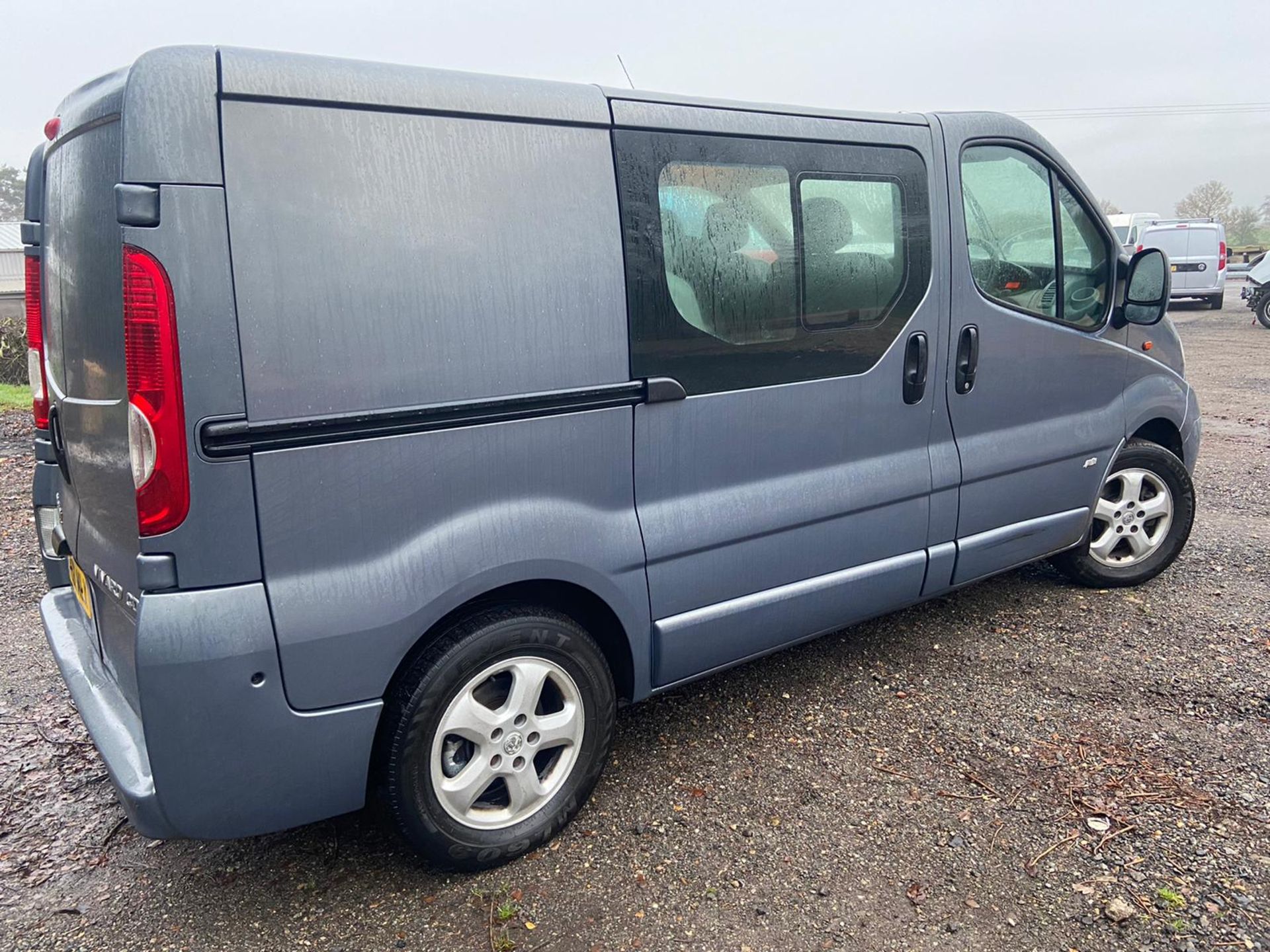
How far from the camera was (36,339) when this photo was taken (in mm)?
2980

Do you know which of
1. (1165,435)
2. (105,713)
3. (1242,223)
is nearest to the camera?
(105,713)

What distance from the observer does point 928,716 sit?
3365mm

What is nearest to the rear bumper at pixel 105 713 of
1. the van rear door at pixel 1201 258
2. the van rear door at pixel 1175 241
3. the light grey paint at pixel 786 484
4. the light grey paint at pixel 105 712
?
the light grey paint at pixel 105 712

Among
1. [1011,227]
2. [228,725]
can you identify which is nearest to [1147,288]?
[1011,227]

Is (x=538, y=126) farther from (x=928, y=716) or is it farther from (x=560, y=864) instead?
(x=928, y=716)

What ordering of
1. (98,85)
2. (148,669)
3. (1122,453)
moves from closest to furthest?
(148,669), (98,85), (1122,453)

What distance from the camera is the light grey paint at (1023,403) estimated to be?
3.51 m

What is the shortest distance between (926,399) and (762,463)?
81 cm

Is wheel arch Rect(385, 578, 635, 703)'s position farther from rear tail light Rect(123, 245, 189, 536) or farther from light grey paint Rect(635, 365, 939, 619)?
rear tail light Rect(123, 245, 189, 536)

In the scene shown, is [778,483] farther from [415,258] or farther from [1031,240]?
[1031,240]

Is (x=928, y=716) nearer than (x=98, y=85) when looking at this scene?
No

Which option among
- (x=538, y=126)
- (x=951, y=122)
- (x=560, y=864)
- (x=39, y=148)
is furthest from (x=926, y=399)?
(x=39, y=148)

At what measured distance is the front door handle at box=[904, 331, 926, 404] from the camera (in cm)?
334

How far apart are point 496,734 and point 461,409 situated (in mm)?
877
